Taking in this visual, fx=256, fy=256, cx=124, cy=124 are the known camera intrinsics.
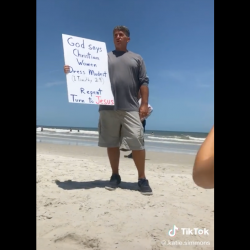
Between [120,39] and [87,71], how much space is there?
62 centimetres

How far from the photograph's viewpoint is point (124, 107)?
10.1 feet

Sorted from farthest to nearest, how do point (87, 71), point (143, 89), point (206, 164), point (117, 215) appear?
point (143, 89) → point (87, 71) → point (117, 215) → point (206, 164)

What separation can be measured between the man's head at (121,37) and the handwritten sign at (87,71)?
0.18 m

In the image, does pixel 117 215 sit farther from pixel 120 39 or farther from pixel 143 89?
pixel 120 39

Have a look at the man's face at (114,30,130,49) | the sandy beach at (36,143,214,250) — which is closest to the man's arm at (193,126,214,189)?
the sandy beach at (36,143,214,250)

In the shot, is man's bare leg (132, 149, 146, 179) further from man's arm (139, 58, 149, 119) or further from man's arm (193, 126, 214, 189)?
man's arm (193, 126, 214, 189)

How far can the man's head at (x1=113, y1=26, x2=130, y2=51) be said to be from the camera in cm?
320

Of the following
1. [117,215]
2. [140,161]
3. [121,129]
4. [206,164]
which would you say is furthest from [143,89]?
[206,164]

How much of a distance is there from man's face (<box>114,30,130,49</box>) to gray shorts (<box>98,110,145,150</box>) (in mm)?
849

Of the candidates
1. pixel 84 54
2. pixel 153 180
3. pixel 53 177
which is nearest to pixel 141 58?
pixel 84 54

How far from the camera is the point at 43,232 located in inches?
75.7

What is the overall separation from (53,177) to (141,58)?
196cm
